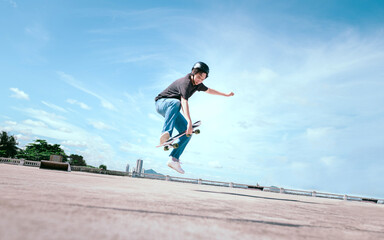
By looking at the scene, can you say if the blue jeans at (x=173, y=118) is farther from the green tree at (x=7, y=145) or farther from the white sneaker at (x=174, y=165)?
the green tree at (x=7, y=145)

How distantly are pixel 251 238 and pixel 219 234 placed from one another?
12cm

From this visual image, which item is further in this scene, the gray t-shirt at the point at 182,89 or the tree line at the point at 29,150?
the tree line at the point at 29,150

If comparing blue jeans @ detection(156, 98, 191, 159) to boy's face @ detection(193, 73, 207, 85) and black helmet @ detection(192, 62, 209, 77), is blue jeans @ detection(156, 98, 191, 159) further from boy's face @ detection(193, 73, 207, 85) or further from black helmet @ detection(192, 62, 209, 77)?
black helmet @ detection(192, 62, 209, 77)

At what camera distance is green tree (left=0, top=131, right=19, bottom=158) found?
57353 millimetres

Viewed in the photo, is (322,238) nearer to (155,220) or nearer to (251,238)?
(251,238)

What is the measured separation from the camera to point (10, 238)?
0.60 metres

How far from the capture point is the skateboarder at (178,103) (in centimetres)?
542

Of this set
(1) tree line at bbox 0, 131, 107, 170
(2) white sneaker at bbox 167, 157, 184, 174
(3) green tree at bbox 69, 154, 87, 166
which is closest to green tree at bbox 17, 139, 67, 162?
(1) tree line at bbox 0, 131, 107, 170

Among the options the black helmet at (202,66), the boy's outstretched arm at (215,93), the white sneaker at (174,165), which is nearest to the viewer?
the black helmet at (202,66)

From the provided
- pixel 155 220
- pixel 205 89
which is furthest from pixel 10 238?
pixel 205 89

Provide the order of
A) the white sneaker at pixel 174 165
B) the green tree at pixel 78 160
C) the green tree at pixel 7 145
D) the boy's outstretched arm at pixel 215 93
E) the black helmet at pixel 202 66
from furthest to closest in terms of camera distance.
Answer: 1. the green tree at pixel 78 160
2. the green tree at pixel 7 145
3. the boy's outstretched arm at pixel 215 93
4. the white sneaker at pixel 174 165
5. the black helmet at pixel 202 66

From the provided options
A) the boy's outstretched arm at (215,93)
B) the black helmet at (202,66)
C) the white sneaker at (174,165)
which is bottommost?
the white sneaker at (174,165)

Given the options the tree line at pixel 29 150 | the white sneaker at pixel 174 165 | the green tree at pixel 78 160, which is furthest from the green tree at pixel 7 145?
the white sneaker at pixel 174 165

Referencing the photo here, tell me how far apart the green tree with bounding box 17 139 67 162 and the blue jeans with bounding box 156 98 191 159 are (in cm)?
6451
